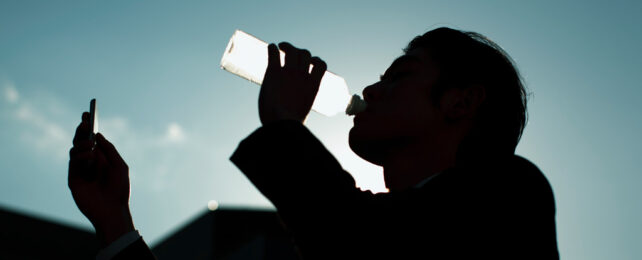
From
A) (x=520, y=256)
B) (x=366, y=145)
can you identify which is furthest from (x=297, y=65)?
(x=520, y=256)

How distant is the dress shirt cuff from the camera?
1.94 meters

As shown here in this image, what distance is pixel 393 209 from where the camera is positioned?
1.19m

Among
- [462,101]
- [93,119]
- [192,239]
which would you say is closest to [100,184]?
[93,119]

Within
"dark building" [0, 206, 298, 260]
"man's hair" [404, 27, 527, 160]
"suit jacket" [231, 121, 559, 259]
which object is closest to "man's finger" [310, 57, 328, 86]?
"suit jacket" [231, 121, 559, 259]

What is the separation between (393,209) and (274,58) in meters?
0.61

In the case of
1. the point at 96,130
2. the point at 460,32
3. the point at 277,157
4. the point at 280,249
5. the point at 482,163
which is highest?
the point at 460,32

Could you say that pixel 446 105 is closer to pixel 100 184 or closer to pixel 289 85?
pixel 289 85

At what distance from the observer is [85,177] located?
2.18m

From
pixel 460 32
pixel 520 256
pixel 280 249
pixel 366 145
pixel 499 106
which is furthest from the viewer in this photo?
pixel 280 249

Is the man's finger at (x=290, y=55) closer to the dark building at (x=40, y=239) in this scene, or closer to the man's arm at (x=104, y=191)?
the man's arm at (x=104, y=191)

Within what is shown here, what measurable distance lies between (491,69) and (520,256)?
1.25 metres

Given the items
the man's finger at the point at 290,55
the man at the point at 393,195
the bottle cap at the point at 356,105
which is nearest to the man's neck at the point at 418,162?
the man at the point at 393,195

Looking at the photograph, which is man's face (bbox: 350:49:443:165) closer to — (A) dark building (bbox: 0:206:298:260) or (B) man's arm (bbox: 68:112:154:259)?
(B) man's arm (bbox: 68:112:154:259)

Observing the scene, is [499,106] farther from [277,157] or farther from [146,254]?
[146,254]
